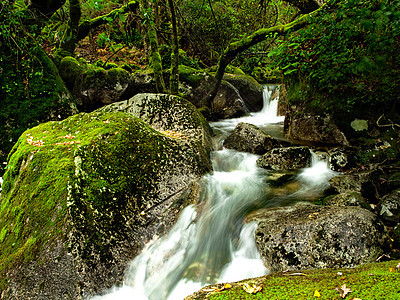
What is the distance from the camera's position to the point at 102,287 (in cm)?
277

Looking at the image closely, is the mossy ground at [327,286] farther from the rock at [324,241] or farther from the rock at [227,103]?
the rock at [227,103]

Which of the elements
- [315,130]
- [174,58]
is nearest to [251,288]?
[315,130]

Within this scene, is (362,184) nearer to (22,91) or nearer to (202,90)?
(202,90)

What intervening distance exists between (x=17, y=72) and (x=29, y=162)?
4.55 metres

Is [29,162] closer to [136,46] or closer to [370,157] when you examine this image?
[370,157]

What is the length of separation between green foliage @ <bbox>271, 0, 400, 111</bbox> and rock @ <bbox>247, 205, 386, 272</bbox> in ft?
6.32

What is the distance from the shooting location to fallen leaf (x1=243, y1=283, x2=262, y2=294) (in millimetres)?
1699

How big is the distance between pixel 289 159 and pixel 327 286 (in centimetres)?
444

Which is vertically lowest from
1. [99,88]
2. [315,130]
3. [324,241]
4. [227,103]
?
[324,241]

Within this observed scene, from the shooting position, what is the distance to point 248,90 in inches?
466

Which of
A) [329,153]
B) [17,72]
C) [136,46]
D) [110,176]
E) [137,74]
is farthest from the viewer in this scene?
[136,46]

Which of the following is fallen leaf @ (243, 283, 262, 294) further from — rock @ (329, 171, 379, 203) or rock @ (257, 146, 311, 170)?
rock @ (257, 146, 311, 170)

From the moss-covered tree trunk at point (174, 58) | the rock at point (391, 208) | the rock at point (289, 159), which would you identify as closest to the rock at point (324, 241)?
the rock at point (391, 208)

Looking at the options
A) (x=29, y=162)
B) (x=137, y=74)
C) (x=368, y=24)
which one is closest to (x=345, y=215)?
(x=368, y=24)
